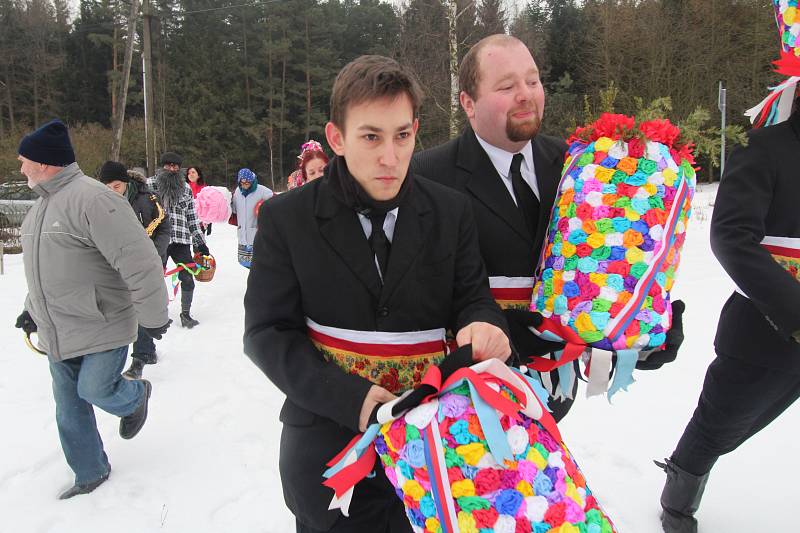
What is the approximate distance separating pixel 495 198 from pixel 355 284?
0.72 metres

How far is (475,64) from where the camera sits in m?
2.13

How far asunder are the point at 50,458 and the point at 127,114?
36.2m

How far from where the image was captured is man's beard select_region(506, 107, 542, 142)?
6.72ft

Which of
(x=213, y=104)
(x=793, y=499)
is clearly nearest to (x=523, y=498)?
(x=793, y=499)

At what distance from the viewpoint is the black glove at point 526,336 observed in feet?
6.51

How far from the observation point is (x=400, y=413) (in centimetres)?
147

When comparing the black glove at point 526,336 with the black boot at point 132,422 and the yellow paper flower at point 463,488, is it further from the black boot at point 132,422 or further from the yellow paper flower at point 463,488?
the black boot at point 132,422

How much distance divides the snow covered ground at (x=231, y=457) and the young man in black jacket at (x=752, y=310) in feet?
1.57

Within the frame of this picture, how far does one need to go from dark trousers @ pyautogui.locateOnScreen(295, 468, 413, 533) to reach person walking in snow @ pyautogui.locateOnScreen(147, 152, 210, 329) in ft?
17.1

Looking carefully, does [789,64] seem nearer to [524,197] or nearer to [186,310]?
[524,197]

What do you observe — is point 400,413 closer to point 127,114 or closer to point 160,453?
point 160,453

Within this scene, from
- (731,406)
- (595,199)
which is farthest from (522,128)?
(731,406)

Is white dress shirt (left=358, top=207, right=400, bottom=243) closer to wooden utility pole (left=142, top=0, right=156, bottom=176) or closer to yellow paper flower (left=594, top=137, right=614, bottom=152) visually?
yellow paper flower (left=594, top=137, right=614, bottom=152)

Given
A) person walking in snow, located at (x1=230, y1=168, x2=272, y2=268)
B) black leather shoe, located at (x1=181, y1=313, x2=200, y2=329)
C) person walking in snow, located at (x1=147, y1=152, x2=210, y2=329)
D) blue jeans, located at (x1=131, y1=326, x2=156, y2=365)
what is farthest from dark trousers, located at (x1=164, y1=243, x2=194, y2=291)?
blue jeans, located at (x1=131, y1=326, x2=156, y2=365)
